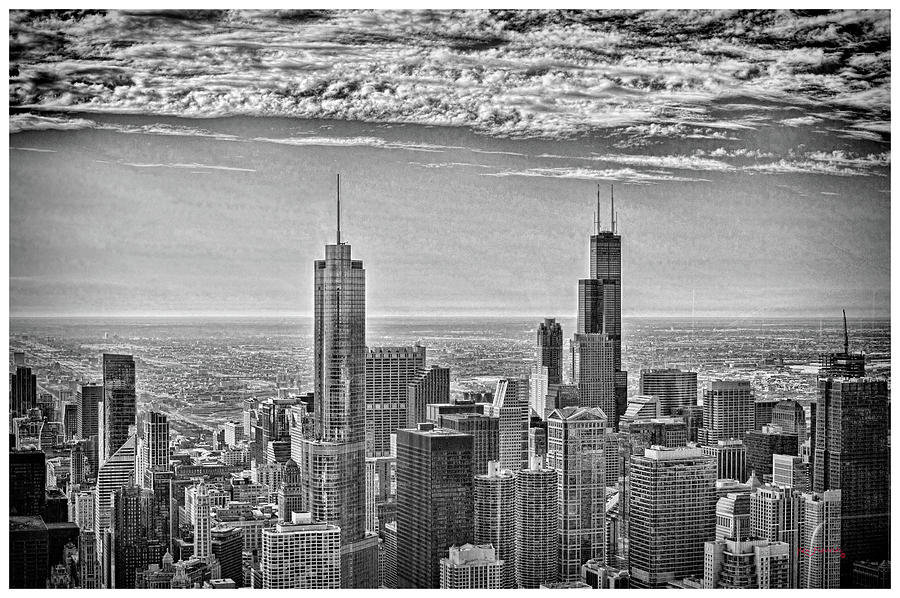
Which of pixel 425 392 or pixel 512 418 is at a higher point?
pixel 425 392

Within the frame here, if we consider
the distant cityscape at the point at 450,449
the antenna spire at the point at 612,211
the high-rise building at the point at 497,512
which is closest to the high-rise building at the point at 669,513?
the distant cityscape at the point at 450,449

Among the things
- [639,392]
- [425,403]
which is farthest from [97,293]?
[639,392]

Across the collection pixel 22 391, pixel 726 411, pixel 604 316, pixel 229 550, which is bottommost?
pixel 229 550

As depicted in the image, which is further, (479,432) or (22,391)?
(479,432)

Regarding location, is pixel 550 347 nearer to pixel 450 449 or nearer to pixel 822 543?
pixel 450 449

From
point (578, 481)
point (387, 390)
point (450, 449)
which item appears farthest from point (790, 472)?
point (387, 390)

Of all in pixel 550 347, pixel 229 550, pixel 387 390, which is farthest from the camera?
pixel 550 347

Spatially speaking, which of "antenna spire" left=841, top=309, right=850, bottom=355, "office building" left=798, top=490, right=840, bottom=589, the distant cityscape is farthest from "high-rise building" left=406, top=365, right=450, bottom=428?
"antenna spire" left=841, top=309, right=850, bottom=355
